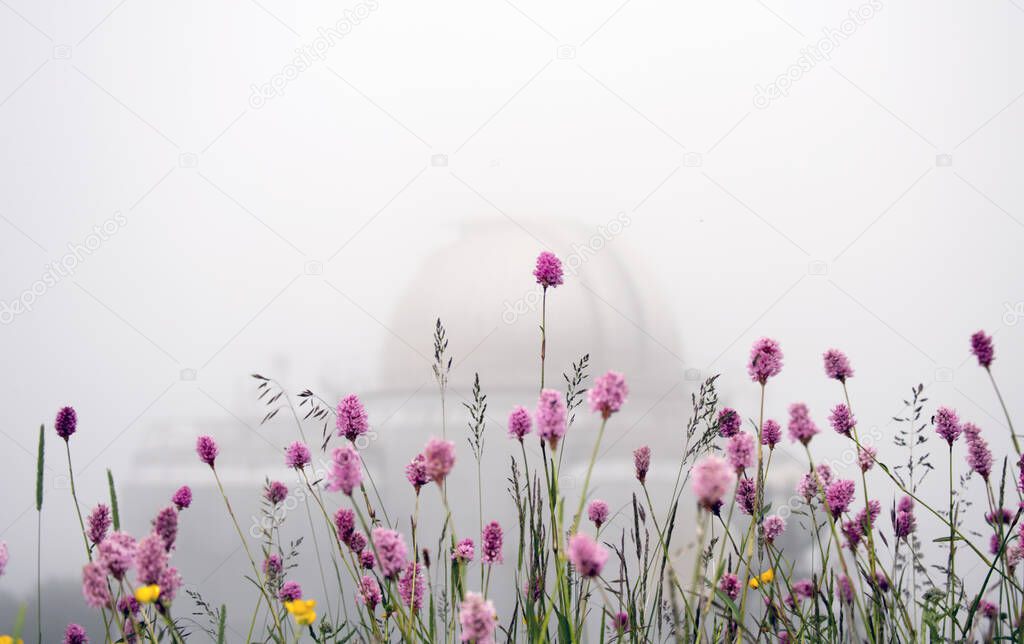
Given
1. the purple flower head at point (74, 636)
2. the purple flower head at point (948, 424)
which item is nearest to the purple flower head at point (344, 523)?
the purple flower head at point (74, 636)

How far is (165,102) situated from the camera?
2.89m

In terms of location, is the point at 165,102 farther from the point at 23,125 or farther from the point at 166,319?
the point at 166,319

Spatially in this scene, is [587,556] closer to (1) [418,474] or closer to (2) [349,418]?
(1) [418,474]

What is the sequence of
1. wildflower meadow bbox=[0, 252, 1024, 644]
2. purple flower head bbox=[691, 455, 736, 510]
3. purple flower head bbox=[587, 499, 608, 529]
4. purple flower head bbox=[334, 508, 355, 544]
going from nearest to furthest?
1. purple flower head bbox=[691, 455, 736, 510]
2. wildflower meadow bbox=[0, 252, 1024, 644]
3. purple flower head bbox=[334, 508, 355, 544]
4. purple flower head bbox=[587, 499, 608, 529]

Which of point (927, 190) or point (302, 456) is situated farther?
point (927, 190)

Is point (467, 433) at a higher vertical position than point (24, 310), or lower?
lower

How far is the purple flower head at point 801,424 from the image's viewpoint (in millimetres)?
1028

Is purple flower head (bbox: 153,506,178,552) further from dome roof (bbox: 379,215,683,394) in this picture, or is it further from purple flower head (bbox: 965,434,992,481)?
dome roof (bbox: 379,215,683,394)

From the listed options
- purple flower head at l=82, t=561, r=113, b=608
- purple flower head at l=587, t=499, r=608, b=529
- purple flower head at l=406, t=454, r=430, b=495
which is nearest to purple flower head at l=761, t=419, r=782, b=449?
purple flower head at l=587, t=499, r=608, b=529

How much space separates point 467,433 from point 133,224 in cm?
149

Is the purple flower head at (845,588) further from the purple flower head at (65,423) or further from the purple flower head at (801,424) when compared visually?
the purple flower head at (65,423)

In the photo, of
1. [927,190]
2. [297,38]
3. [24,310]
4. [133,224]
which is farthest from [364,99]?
[927,190]

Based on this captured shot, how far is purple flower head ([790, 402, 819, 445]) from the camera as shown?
3.37ft

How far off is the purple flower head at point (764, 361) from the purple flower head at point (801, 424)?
15 cm
